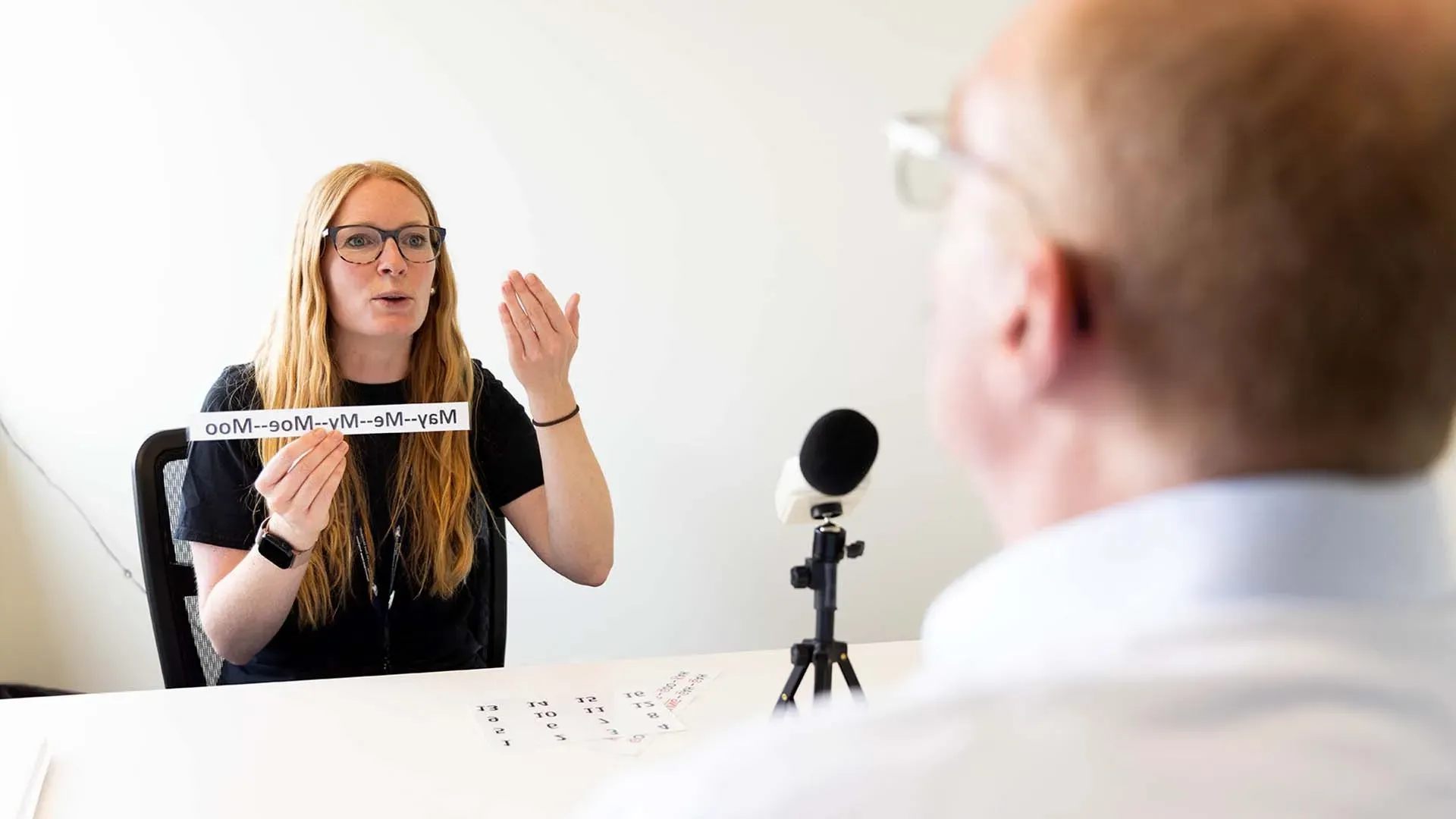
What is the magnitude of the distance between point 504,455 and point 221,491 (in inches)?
19.1

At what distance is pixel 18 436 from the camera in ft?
9.47

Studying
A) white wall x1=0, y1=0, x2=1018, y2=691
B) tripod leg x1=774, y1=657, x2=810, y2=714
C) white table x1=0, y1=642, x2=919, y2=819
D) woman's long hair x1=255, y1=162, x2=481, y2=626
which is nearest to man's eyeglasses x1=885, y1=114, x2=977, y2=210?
tripod leg x1=774, y1=657, x2=810, y2=714

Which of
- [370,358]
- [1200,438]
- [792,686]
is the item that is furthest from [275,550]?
[1200,438]

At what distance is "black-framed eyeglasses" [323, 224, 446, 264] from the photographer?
1.99 meters

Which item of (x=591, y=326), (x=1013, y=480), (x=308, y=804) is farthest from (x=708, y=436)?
(x=1013, y=480)

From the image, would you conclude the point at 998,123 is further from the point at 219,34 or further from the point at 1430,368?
the point at 219,34

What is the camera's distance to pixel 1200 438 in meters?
0.52

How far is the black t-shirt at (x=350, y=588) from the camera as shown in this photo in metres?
1.90

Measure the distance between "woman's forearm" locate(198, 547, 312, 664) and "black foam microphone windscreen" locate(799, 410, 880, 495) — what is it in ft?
3.00

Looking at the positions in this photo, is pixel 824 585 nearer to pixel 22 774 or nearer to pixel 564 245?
pixel 22 774

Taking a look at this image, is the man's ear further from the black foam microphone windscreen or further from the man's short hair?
the black foam microphone windscreen

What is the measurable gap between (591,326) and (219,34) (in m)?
1.14

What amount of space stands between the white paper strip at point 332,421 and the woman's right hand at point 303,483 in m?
0.05

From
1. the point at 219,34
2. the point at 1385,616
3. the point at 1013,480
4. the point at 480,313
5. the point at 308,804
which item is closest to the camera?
the point at 1385,616
